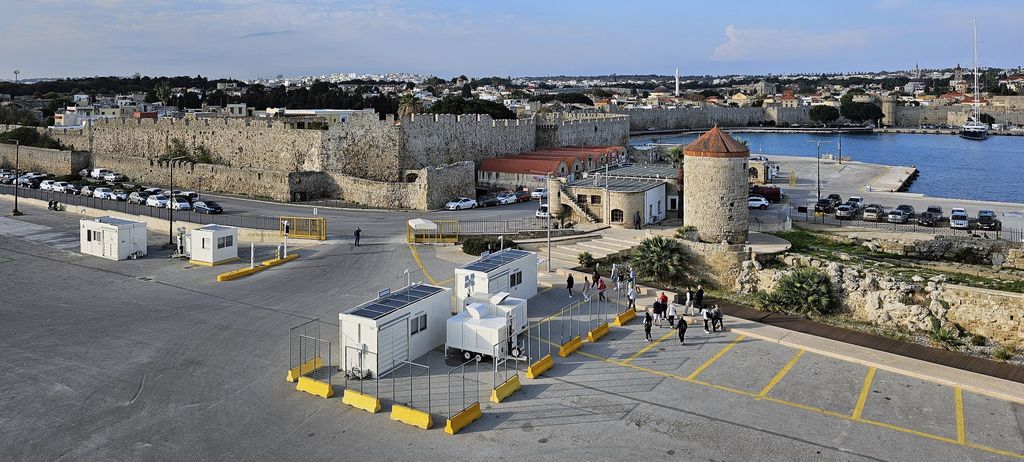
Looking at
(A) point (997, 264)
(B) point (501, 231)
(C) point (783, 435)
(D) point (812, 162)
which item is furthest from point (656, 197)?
(D) point (812, 162)

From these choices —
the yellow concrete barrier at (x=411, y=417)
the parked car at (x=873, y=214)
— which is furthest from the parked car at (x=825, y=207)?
the yellow concrete barrier at (x=411, y=417)

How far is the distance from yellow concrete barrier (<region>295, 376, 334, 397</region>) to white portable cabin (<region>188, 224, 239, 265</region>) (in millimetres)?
13829

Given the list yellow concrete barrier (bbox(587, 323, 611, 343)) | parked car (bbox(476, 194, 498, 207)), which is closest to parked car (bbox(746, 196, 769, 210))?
parked car (bbox(476, 194, 498, 207))

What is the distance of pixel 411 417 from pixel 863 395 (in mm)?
9573

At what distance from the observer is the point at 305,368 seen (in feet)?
55.4

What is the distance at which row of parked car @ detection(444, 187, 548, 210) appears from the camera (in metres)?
41.8

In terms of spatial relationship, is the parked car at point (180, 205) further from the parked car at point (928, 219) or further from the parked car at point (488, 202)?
the parked car at point (928, 219)

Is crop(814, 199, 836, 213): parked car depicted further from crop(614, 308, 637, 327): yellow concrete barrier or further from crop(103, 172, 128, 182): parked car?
crop(103, 172, 128, 182): parked car

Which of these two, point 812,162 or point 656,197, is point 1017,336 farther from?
point 812,162

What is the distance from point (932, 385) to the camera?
669 inches

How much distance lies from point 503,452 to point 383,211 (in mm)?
28726

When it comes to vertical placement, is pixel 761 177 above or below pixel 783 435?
above

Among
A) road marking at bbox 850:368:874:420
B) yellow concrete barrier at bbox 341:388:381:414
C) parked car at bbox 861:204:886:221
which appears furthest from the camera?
parked car at bbox 861:204:886:221

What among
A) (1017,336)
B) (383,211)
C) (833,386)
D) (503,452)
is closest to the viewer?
(503,452)
